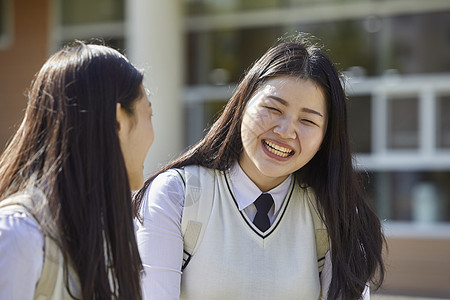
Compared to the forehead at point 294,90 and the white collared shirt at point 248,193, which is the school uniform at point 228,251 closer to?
the white collared shirt at point 248,193

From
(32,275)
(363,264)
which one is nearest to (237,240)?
(363,264)

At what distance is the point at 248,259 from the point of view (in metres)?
2.34

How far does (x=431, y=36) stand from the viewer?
7035mm

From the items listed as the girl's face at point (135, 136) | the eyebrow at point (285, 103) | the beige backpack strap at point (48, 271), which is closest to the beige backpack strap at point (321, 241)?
the eyebrow at point (285, 103)

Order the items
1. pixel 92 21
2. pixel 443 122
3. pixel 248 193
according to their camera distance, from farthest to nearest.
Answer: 1. pixel 92 21
2. pixel 443 122
3. pixel 248 193

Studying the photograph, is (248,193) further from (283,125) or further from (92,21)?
(92,21)

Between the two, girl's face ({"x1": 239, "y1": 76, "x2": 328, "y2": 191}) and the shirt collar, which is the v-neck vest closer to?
the shirt collar

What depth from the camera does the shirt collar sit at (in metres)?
2.46

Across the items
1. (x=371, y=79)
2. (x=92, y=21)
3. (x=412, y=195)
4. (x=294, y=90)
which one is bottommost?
(x=412, y=195)

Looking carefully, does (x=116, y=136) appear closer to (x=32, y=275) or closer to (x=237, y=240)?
(x=32, y=275)

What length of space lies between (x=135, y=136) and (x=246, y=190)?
882 mm

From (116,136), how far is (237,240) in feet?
3.05

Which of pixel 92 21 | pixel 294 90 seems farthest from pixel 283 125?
pixel 92 21

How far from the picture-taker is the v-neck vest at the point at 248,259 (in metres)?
2.29
